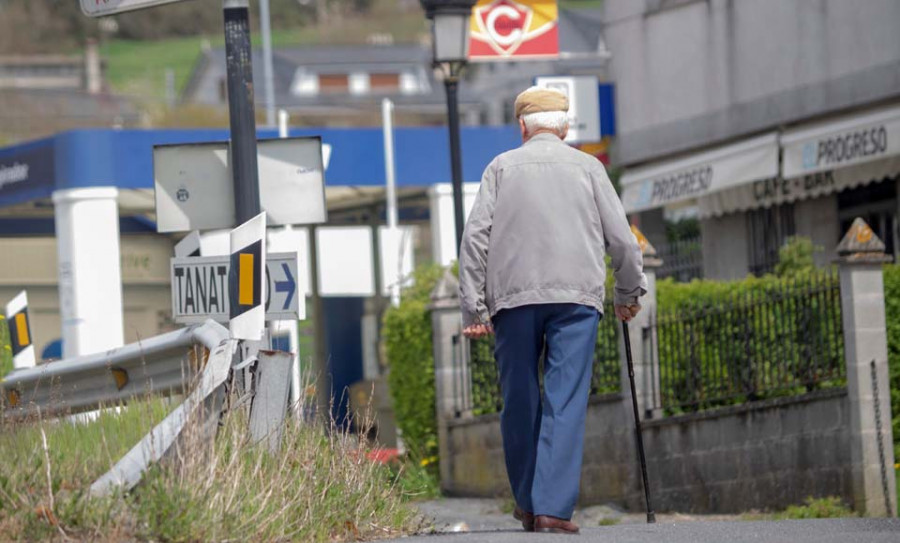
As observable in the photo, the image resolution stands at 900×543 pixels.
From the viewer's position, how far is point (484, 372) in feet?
52.2

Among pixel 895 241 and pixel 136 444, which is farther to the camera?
pixel 895 241

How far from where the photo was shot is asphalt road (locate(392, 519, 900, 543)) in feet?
22.8

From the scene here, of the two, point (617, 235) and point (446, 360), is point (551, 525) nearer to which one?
point (617, 235)

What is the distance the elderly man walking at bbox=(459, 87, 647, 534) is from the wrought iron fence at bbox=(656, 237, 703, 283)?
46.3 ft

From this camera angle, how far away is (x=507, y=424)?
291 inches

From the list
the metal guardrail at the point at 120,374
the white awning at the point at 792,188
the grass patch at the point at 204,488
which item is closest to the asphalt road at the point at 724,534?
the grass patch at the point at 204,488

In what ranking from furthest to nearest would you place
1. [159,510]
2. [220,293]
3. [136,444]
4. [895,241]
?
[895,241] → [220,293] → [136,444] → [159,510]

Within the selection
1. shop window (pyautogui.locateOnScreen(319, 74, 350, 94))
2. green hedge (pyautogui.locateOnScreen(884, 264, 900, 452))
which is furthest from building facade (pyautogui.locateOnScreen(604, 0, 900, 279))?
shop window (pyautogui.locateOnScreen(319, 74, 350, 94))

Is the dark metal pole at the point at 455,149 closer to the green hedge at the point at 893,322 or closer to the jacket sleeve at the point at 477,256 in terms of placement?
the green hedge at the point at 893,322

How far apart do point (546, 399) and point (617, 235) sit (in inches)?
28.9

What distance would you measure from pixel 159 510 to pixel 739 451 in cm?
753

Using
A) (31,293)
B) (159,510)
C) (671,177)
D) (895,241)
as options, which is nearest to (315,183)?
(159,510)

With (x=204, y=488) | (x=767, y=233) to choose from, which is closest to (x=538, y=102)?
(x=204, y=488)

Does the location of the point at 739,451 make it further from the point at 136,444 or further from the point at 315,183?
the point at 136,444
